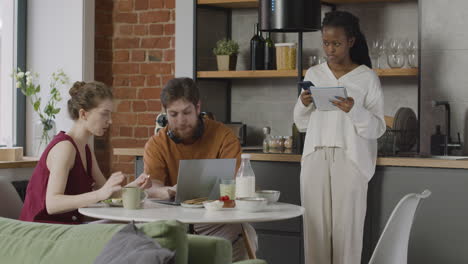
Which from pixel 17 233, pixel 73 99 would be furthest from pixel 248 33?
pixel 17 233

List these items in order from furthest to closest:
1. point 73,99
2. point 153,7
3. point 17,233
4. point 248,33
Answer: point 153,7 < point 248,33 < point 73,99 < point 17,233

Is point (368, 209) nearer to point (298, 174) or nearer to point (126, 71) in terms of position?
point (298, 174)

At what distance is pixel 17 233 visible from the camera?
2295 millimetres

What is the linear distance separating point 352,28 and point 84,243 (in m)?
2.34

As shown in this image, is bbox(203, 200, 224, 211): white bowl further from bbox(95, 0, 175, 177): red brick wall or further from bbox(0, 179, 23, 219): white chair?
bbox(95, 0, 175, 177): red brick wall

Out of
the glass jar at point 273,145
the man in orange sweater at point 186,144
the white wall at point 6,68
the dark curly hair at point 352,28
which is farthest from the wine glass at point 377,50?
the white wall at point 6,68

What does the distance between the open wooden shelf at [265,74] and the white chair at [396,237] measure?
1.64m

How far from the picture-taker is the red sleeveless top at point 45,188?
10.7ft

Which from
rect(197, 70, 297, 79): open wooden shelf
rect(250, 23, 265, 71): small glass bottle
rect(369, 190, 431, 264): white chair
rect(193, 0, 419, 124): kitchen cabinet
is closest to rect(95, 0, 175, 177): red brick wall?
rect(193, 0, 419, 124): kitchen cabinet

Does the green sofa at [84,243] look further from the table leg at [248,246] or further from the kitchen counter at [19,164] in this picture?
the kitchen counter at [19,164]

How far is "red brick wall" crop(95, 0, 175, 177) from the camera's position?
558 cm

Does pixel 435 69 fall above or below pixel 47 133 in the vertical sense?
above

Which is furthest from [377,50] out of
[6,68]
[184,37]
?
[6,68]

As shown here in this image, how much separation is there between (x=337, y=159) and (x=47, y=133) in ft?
7.60
